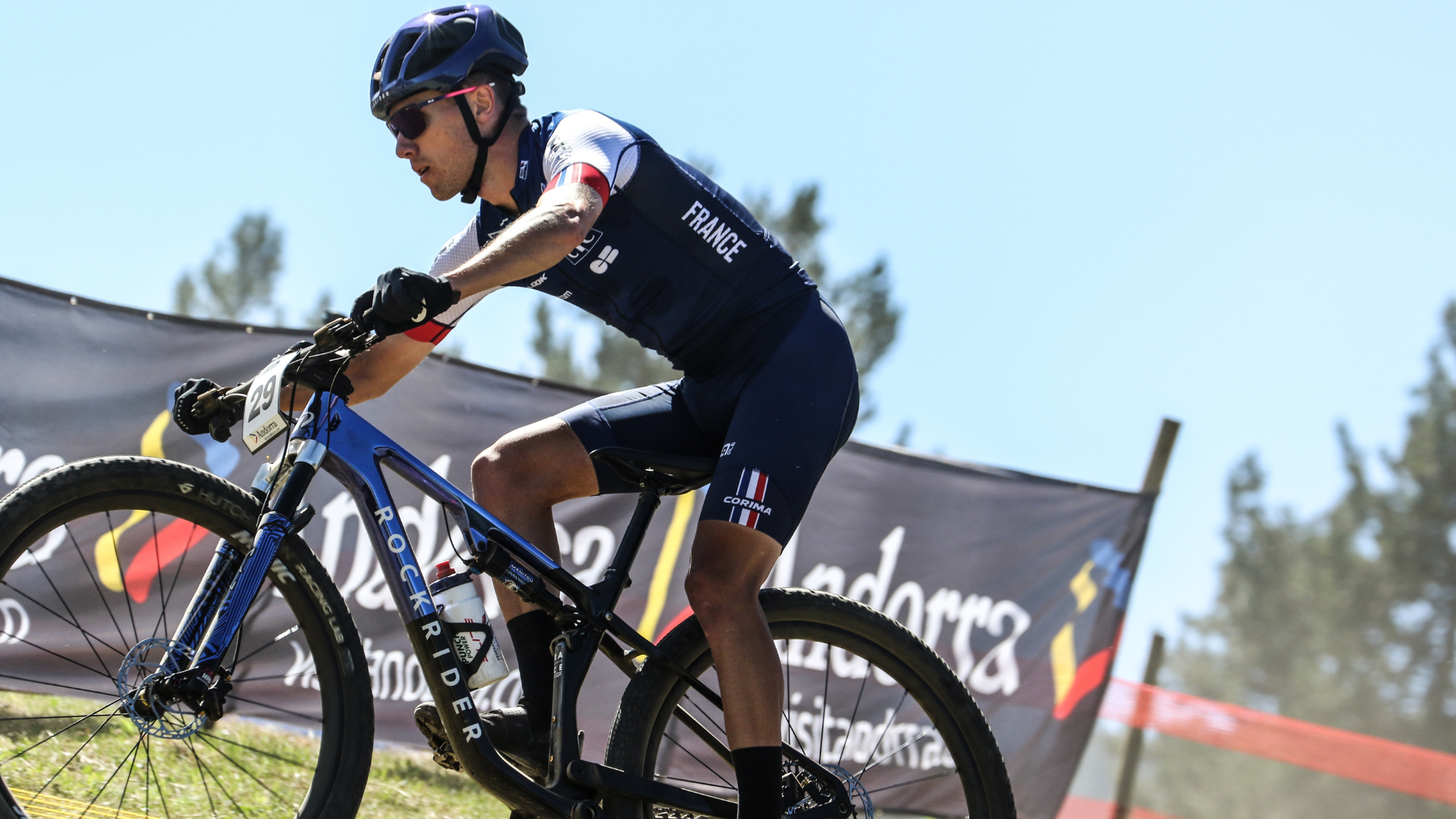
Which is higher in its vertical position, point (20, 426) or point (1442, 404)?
point (1442, 404)

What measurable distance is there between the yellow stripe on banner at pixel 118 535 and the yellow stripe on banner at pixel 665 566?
8.58ft

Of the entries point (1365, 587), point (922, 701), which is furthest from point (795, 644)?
point (1365, 587)

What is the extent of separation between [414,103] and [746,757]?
1940 millimetres

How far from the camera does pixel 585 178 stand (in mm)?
2752

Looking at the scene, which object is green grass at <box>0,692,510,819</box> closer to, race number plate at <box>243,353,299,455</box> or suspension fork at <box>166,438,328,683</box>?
suspension fork at <box>166,438,328,683</box>

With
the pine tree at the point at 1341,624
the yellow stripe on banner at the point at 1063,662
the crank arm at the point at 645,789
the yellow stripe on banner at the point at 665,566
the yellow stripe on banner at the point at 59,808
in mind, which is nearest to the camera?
the yellow stripe on banner at the point at 59,808

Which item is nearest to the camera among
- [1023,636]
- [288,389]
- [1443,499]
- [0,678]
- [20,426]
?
[288,389]

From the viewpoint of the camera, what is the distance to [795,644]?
362 cm

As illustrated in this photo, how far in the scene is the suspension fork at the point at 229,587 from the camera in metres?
2.46

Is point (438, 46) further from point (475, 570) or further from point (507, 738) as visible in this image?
point (507, 738)

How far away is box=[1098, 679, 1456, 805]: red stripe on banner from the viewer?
7.42 meters

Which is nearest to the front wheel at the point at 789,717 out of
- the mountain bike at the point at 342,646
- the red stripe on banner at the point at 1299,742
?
the mountain bike at the point at 342,646

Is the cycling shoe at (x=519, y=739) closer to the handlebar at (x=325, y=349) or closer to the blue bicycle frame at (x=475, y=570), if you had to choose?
the blue bicycle frame at (x=475, y=570)

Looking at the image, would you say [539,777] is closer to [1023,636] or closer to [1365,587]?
[1023,636]
